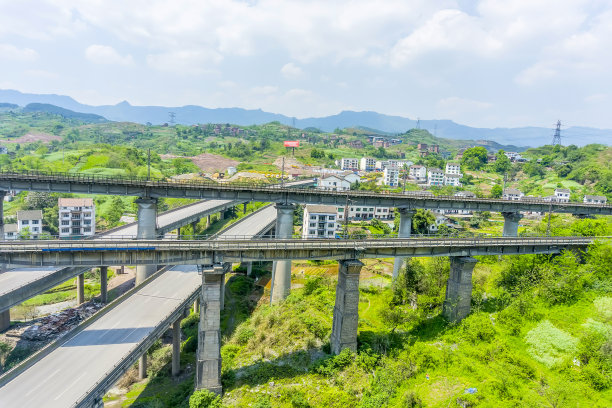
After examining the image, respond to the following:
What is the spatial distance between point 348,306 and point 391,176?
13666 cm

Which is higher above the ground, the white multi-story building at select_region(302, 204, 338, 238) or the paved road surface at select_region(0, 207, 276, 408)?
the white multi-story building at select_region(302, 204, 338, 238)

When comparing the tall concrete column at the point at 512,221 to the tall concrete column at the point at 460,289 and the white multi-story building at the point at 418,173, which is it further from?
the white multi-story building at the point at 418,173

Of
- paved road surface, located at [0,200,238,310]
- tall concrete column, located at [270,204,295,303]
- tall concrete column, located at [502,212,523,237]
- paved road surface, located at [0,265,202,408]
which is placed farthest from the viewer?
tall concrete column, located at [502,212,523,237]

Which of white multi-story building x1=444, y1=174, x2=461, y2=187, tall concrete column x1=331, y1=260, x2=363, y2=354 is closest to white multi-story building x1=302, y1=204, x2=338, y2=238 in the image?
tall concrete column x1=331, y1=260, x2=363, y2=354

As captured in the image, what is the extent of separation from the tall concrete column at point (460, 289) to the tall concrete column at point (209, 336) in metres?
32.3

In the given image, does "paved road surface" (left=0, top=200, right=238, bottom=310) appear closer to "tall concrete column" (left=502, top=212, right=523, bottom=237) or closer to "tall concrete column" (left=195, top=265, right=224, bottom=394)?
"tall concrete column" (left=195, top=265, right=224, bottom=394)

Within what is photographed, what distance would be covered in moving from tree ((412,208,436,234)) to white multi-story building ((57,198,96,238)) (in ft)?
302

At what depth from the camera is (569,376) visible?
33469 mm

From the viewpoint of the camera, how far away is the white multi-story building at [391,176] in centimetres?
16712

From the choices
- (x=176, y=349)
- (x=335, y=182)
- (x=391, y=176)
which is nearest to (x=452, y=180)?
(x=391, y=176)

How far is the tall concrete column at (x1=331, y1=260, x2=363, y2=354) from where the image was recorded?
3962cm

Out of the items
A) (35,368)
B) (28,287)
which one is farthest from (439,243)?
(28,287)

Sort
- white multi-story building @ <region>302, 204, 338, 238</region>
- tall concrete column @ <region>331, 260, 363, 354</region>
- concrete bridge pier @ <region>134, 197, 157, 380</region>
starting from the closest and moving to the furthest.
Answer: tall concrete column @ <region>331, 260, 363, 354</region> → concrete bridge pier @ <region>134, 197, 157, 380</region> → white multi-story building @ <region>302, 204, 338, 238</region>

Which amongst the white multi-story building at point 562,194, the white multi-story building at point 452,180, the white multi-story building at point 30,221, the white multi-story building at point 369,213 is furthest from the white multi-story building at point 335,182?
the white multi-story building at point 30,221
